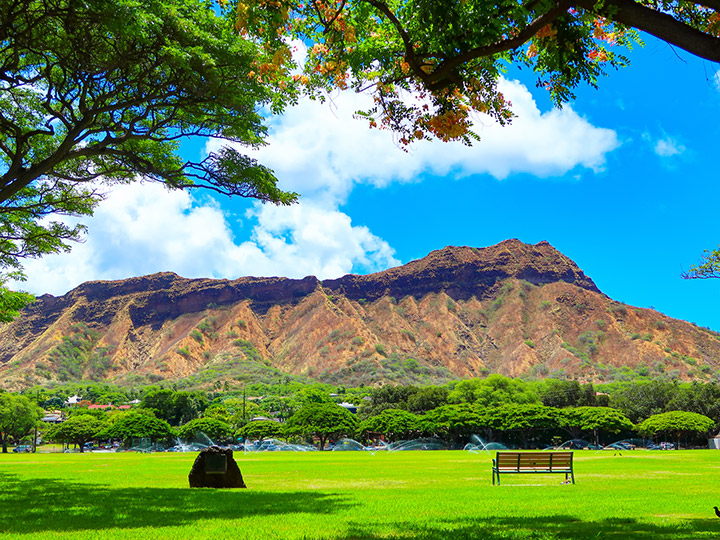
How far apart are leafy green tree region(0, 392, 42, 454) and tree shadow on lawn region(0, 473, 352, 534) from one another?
74775 mm

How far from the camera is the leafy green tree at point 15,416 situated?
7688 centimetres

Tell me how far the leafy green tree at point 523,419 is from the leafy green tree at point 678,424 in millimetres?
10448

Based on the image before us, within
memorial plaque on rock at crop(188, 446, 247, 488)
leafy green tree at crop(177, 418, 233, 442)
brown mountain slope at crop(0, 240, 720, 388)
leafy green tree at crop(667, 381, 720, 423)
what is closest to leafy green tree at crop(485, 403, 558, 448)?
leafy green tree at crop(667, 381, 720, 423)

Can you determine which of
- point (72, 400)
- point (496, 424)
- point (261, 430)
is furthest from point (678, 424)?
point (72, 400)

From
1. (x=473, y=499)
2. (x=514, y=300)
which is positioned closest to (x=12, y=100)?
(x=473, y=499)

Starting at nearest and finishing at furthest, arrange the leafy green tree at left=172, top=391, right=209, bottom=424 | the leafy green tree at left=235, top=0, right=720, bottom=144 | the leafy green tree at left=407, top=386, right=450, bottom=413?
the leafy green tree at left=235, top=0, right=720, bottom=144, the leafy green tree at left=407, top=386, right=450, bottom=413, the leafy green tree at left=172, top=391, right=209, bottom=424

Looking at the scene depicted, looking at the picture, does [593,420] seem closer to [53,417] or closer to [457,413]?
[457,413]

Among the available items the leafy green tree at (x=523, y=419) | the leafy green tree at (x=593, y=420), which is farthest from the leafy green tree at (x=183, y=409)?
the leafy green tree at (x=593, y=420)

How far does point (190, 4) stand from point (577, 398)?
272 ft

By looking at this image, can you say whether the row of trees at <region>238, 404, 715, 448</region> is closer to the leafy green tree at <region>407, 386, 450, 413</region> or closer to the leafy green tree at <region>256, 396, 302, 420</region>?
the leafy green tree at <region>407, 386, 450, 413</region>

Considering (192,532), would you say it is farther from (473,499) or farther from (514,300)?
(514,300)

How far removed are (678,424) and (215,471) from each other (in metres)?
63.3

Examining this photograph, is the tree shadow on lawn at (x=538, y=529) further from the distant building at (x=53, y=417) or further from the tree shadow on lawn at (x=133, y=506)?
the distant building at (x=53, y=417)

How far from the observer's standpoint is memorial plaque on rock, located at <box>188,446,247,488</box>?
1410 centimetres
